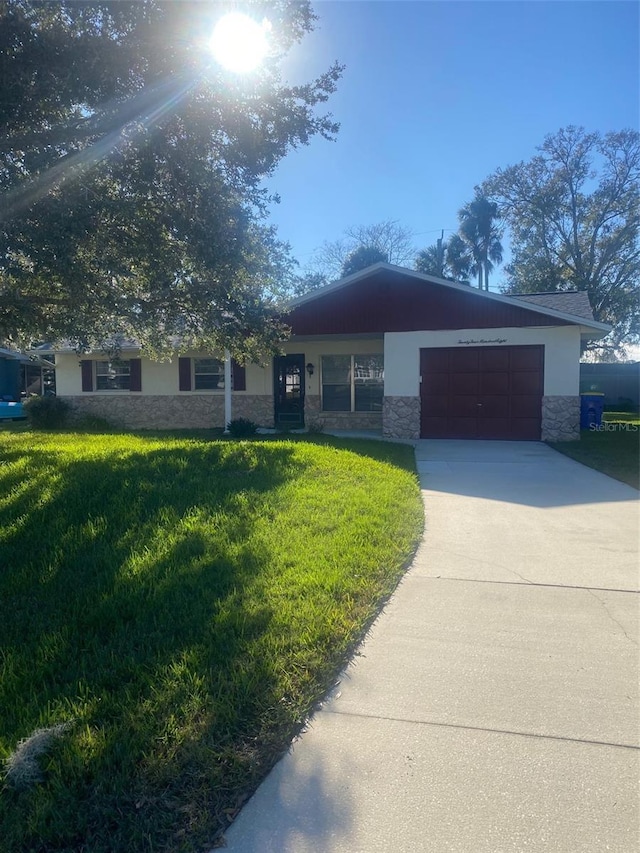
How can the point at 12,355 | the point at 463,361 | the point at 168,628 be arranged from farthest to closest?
1. the point at 12,355
2. the point at 463,361
3. the point at 168,628

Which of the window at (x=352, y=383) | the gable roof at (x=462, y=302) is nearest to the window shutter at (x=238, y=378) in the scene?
the window at (x=352, y=383)

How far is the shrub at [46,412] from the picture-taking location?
17.6 meters

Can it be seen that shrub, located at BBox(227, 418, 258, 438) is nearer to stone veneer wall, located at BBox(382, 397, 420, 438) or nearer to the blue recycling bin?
stone veneer wall, located at BBox(382, 397, 420, 438)

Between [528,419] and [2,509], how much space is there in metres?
12.2

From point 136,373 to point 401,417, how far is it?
9.20 meters

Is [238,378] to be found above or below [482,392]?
above

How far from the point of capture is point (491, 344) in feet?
46.3

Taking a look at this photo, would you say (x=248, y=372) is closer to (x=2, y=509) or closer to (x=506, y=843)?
(x=2, y=509)

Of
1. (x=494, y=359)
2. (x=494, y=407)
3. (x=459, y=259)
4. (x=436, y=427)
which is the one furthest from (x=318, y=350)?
(x=459, y=259)

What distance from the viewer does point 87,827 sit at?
2020 millimetres

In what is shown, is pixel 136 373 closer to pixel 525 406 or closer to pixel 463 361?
pixel 463 361

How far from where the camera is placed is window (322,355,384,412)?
17.0m

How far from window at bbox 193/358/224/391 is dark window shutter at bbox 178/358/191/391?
7.6 inches

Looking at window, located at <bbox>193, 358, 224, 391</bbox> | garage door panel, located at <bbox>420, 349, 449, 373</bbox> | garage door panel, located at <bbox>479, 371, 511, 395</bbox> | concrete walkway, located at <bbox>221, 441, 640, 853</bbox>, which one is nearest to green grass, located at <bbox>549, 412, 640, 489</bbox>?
garage door panel, located at <bbox>479, 371, 511, 395</bbox>
